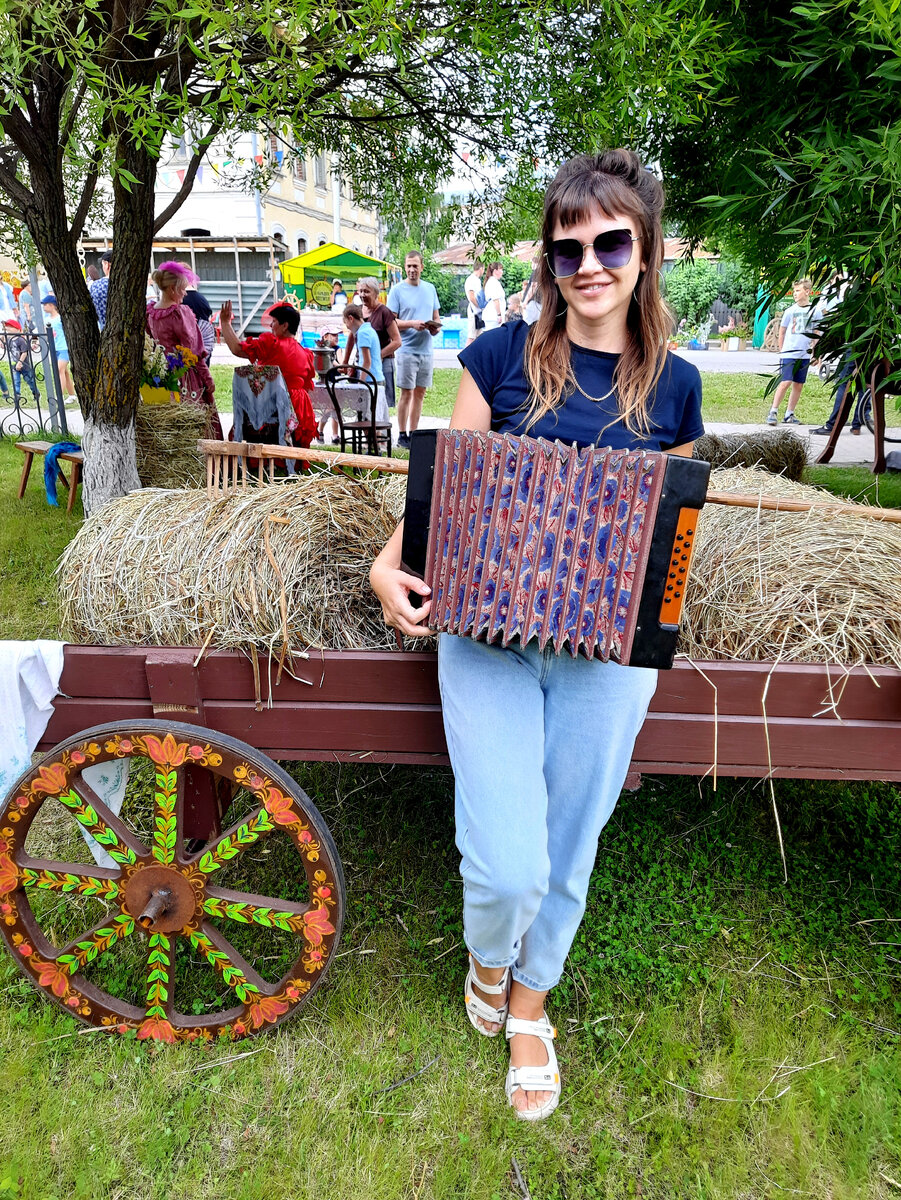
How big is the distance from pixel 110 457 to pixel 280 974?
3577mm

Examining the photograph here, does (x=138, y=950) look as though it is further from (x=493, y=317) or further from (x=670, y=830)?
(x=493, y=317)

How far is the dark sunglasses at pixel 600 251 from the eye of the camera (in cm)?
177

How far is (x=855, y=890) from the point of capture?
8.66 feet

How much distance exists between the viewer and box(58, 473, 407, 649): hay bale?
193 cm

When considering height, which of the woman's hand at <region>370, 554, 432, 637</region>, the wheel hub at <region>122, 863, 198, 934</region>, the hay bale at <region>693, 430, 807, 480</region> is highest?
the woman's hand at <region>370, 554, 432, 637</region>

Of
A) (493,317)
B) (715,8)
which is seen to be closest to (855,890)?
(715,8)

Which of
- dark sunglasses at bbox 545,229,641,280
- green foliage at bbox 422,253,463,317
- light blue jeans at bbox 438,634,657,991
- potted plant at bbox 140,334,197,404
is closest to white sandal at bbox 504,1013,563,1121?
light blue jeans at bbox 438,634,657,991

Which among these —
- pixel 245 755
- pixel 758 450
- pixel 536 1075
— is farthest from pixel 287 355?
pixel 536 1075

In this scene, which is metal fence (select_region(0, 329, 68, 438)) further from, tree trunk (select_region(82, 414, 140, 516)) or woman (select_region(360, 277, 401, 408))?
tree trunk (select_region(82, 414, 140, 516))

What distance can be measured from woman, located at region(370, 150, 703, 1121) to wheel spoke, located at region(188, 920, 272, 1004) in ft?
1.88

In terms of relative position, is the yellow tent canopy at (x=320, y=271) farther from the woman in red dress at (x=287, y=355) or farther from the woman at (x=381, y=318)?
the woman in red dress at (x=287, y=355)

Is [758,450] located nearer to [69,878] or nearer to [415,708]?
[415,708]

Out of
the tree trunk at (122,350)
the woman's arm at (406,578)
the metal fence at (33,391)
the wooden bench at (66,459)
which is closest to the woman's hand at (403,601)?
the woman's arm at (406,578)

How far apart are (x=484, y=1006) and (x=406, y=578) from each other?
120 cm
